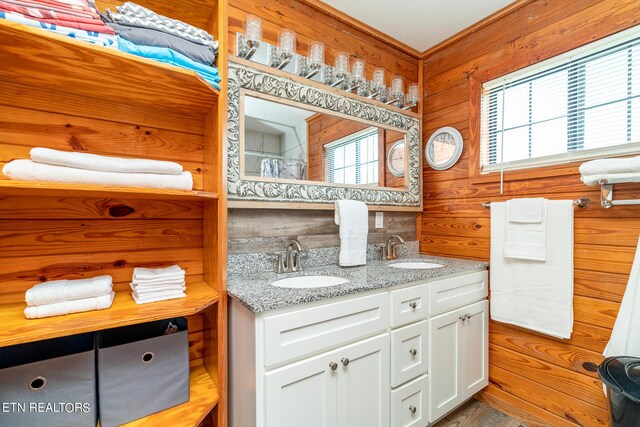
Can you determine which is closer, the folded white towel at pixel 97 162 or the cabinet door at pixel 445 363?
the folded white towel at pixel 97 162

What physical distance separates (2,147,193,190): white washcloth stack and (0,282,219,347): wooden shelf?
1.34ft

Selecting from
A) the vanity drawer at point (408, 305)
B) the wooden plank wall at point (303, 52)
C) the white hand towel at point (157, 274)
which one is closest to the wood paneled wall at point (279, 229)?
the wooden plank wall at point (303, 52)

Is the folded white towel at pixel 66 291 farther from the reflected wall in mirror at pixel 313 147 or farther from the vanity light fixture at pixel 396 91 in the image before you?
the vanity light fixture at pixel 396 91

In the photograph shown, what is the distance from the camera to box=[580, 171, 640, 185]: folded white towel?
4.00 feet

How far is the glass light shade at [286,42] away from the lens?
154 centimetres

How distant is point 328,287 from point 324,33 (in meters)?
1.54

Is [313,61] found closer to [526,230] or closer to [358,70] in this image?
[358,70]

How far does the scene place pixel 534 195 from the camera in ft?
5.40

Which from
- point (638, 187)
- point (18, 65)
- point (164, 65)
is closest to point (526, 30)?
point (638, 187)

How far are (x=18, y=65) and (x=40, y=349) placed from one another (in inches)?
36.2

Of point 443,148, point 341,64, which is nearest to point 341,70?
point 341,64

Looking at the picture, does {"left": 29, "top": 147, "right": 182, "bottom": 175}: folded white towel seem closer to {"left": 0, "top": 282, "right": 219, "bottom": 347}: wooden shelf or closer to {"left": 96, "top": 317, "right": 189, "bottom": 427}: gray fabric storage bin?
{"left": 0, "top": 282, "right": 219, "bottom": 347}: wooden shelf

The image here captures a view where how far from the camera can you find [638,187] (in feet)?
4.27

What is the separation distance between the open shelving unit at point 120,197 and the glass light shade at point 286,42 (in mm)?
412
